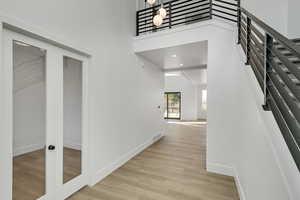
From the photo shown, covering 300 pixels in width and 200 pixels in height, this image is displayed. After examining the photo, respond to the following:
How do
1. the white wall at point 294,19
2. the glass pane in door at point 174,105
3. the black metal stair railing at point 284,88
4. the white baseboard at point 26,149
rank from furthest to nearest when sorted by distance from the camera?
the glass pane in door at point 174,105, the white wall at point 294,19, the white baseboard at point 26,149, the black metal stair railing at point 284,88

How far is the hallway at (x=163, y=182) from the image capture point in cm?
230

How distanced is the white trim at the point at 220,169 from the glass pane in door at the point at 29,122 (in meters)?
2.90

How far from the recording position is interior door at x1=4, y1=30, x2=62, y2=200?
1.62 m

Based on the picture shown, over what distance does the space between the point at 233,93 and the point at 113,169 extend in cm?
290

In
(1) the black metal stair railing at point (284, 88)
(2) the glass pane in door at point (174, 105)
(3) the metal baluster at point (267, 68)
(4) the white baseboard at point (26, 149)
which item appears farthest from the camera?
(2) the glass pane in door at point (174, 105)

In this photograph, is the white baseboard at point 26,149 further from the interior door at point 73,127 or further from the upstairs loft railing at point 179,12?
the upstairs loft railing at point 179,12

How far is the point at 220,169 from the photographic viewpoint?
2969 millimetres

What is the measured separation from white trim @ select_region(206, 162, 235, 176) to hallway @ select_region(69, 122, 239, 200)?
104 mm

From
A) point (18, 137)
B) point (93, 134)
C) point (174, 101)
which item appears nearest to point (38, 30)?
point (18, 137)

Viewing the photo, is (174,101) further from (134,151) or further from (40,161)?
(40,161)

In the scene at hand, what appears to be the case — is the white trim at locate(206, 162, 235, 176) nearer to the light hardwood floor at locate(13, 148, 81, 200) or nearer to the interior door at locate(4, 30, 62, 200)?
the interior door at locate(4, 30, 62, 200)

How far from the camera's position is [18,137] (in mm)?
1746

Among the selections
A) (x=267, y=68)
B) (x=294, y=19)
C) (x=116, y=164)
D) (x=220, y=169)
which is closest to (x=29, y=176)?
(x=116, y=164)

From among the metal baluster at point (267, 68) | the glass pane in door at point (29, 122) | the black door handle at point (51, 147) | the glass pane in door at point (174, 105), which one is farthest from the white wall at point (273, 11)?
the glass pane in door at point (174, 105)
